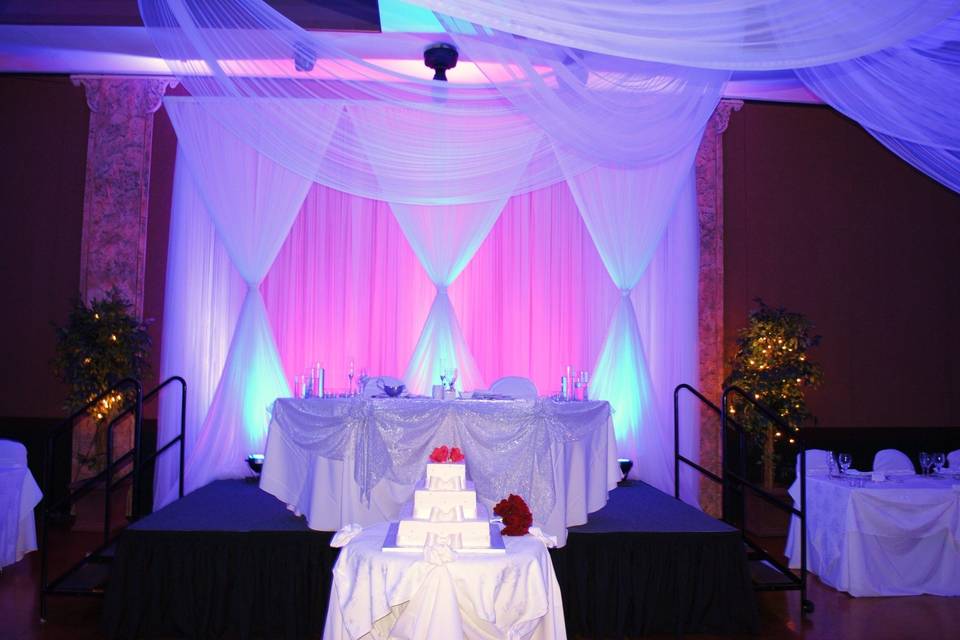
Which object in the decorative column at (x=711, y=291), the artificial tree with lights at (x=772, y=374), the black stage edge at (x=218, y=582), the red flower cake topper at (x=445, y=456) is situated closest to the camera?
the red flower cake topper at (x=445, y=456)

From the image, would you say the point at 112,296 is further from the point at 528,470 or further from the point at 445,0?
the point at 445,0

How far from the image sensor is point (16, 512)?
550 centimetres

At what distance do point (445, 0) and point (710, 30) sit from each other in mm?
808

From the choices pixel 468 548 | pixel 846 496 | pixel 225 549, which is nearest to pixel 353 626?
pixel 468 548

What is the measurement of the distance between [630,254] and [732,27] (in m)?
4.24

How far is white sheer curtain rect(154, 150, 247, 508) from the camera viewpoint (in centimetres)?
691

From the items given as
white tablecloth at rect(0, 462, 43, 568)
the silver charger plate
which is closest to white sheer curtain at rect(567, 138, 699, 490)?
the silver charger plate

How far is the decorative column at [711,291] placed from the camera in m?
7.33

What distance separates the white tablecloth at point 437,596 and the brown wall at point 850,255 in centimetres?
508

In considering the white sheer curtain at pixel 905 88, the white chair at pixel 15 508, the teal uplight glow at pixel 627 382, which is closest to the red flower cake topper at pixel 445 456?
the white sheer curtain at pixel 905 88

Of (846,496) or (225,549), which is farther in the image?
(846,496)

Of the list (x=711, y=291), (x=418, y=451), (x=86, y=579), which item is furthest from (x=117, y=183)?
(x=711, y=291)

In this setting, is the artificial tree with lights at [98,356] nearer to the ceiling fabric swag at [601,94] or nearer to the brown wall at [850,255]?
the ceiling fabric swag at [601,94]

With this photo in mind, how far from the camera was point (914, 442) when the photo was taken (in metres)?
7.66
